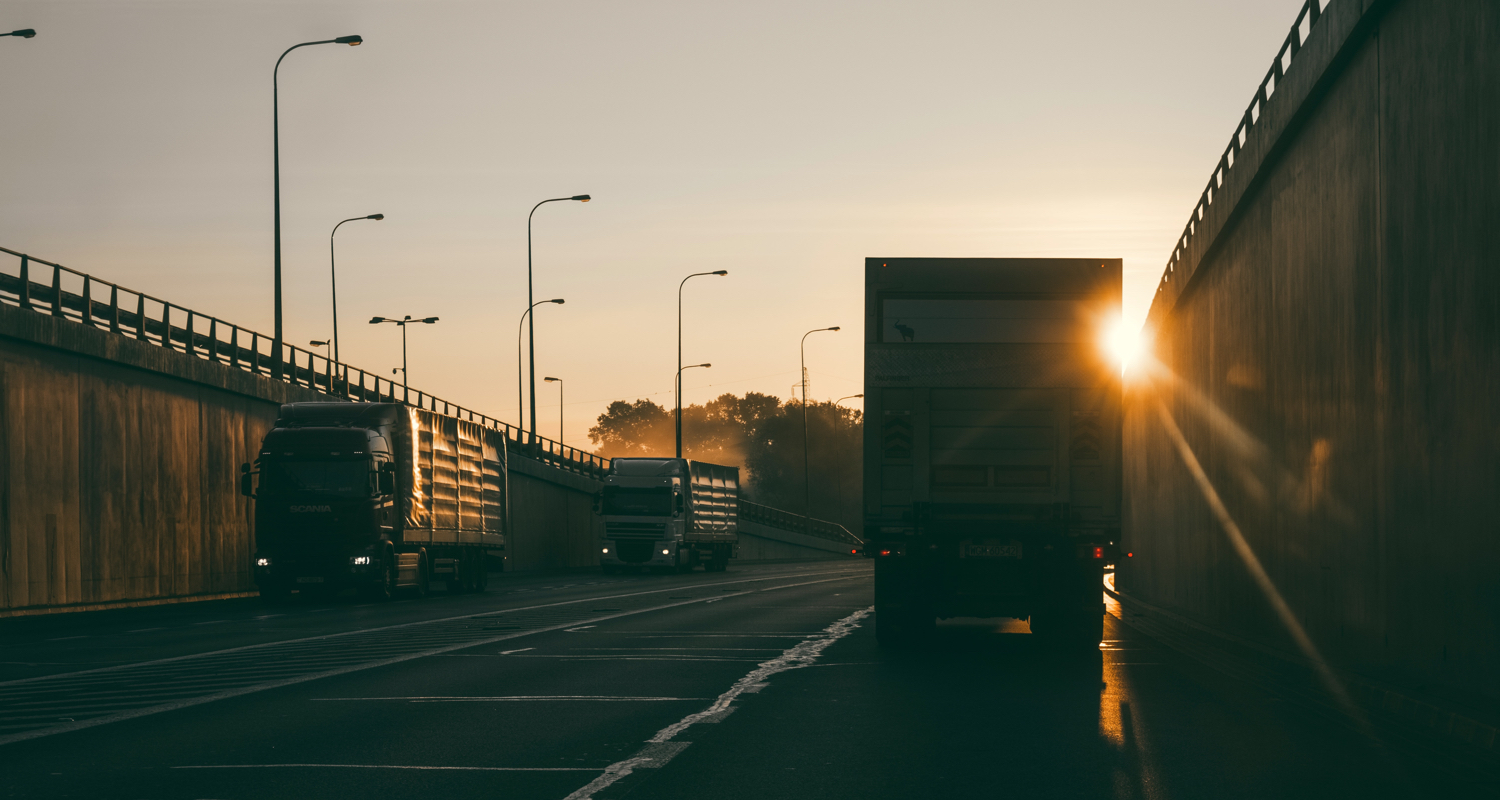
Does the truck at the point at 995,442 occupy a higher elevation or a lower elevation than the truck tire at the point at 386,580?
higher

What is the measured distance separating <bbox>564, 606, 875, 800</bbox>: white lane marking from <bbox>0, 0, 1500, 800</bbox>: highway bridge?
6 centimetres

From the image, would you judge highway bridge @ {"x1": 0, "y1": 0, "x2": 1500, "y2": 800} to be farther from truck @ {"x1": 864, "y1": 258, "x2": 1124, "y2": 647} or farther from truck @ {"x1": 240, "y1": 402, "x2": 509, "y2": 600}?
truck @ {"x1": 240, "y1": 402, "x2": 509, "y2": 600}

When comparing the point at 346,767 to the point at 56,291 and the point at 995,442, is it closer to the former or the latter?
the point at 995,442

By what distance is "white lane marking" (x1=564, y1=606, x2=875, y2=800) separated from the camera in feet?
27.3

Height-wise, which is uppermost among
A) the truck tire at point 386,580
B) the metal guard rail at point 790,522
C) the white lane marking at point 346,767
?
the white lane marking at point 346,767

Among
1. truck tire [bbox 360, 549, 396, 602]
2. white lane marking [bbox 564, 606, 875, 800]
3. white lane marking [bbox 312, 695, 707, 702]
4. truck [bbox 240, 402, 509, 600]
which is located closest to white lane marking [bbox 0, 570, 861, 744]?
white lane marking [bbox 312, 695, 707, 702]

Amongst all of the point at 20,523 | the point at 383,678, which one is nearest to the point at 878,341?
the point at 383,678

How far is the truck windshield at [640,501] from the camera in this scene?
5025 centimetres

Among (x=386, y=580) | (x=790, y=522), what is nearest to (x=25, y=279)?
(x=386, y=580)

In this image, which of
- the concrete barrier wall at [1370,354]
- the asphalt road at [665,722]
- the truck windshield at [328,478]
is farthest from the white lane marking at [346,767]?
the truck windshield at [328,478]

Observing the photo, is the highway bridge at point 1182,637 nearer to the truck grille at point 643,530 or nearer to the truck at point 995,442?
the truck at point 995,442

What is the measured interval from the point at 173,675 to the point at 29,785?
21.0ft

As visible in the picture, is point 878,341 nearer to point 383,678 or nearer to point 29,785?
point 383,678

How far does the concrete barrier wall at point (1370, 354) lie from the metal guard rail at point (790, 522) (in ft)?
194
